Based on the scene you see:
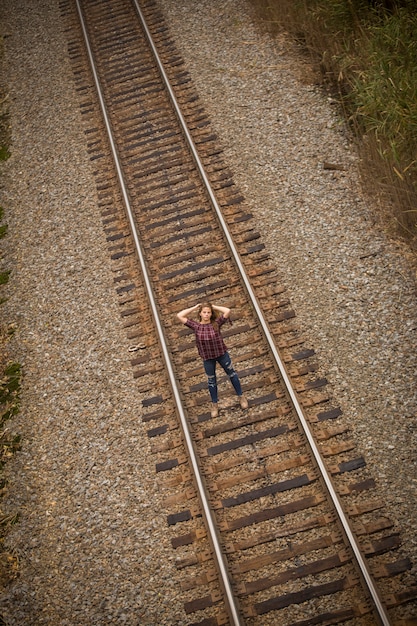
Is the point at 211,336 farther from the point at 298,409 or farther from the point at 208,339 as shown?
the point at 298,409

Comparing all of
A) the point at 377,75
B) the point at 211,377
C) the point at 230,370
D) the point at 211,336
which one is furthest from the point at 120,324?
the point at 377,75

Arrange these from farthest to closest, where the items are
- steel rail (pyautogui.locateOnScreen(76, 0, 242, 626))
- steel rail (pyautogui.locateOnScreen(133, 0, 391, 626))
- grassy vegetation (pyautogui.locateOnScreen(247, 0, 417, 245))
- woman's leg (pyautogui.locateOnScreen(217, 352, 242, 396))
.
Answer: grassy vegetation (pyautogui.locateOnScreen(247, 0, 417, 245)), woman's leg (pyautogui.locateOnScreen(217, 352, 242, 396)), steel rail (pyautogui.locateOnScreen(76, 0, 242, 626)), steel rail (pyautogui.locateOnScreen(133, 0, 391, 626))

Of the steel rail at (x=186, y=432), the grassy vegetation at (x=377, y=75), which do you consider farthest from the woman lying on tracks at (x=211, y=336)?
the grassy vegetation at (x=377, y=75)

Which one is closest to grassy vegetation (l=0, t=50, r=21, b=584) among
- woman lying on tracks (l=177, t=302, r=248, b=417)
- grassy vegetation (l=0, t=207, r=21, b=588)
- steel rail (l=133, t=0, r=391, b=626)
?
grassy vegetation (l=0, t=207, r=21, b=588)

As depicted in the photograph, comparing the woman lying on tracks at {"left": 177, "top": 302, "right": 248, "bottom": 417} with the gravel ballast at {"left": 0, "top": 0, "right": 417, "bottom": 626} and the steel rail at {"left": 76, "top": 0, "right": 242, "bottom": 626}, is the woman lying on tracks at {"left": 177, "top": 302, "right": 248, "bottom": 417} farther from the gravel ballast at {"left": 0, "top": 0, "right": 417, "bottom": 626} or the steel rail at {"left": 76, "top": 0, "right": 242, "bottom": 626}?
the gravel ballast at {"left": 0, "top": 0, "right": 417, "bottom": 626}

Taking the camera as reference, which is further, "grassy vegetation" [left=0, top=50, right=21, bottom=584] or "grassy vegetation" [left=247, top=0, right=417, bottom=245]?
"grassy vegetation" [left=247, top=0, right=417, bottom=245]

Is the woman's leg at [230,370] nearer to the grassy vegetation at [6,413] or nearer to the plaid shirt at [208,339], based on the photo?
the plaid shirt at [208,339]

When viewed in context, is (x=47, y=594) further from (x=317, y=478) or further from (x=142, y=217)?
Result: (x=142, y=217)
